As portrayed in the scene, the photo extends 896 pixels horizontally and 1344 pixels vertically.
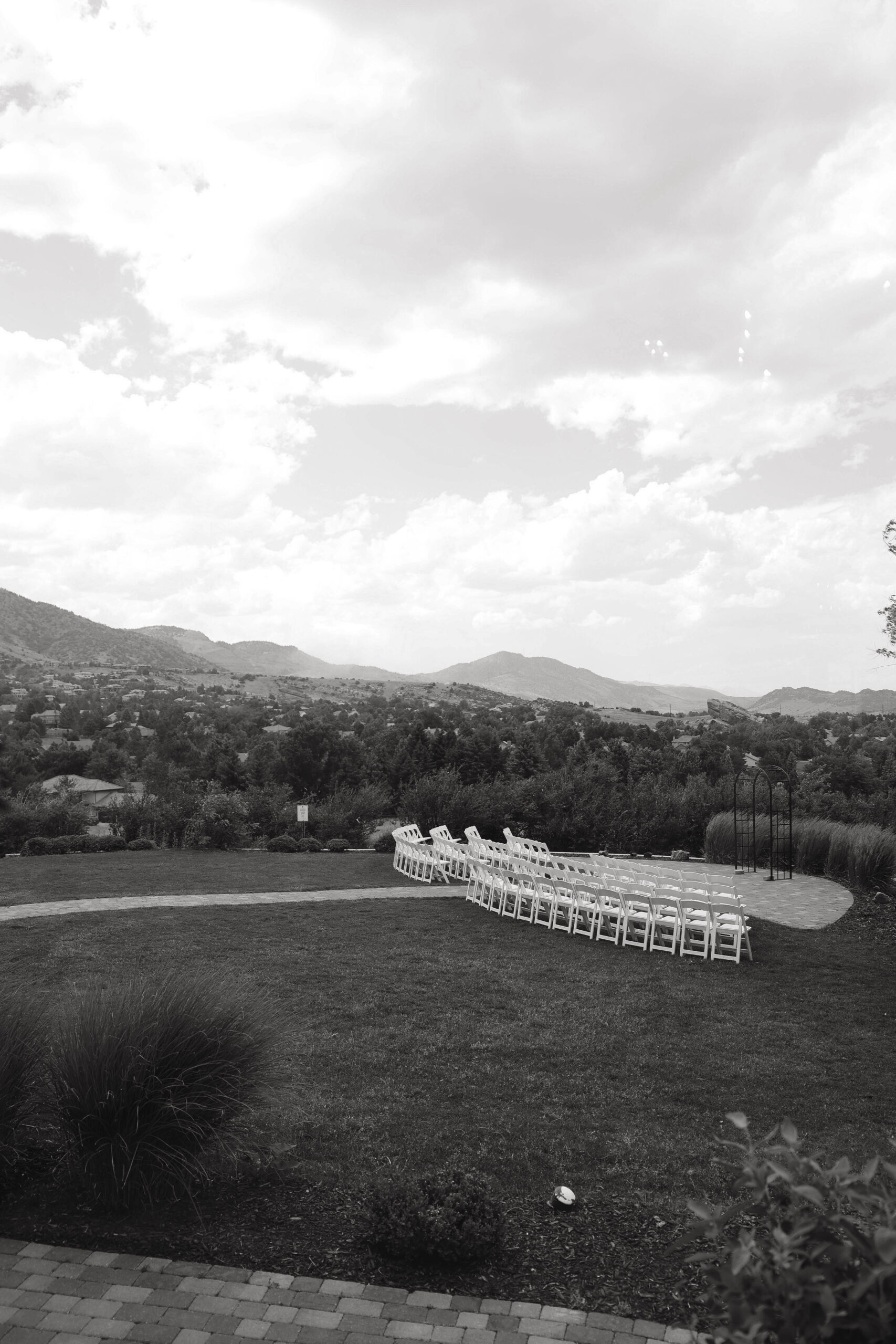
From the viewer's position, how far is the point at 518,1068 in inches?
225

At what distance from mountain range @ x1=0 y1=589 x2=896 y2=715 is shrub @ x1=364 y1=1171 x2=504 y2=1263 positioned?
3160 cm

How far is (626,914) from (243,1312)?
287 inches

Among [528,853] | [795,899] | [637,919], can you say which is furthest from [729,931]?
[528,853]

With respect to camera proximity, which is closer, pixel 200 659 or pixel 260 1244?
pixel 260 1244

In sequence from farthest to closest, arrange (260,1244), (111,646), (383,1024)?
(111,646) < (383,1024) < (260,1244)

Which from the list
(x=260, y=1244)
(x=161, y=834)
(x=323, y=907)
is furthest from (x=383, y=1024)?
(x=161, y=834)

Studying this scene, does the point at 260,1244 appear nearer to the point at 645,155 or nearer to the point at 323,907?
the point at 323,907

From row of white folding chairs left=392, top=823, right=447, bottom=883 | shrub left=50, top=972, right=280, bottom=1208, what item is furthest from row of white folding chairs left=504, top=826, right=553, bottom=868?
shrub left=50, top=972, right=280, bottom=1208

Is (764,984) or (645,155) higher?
(645,155)

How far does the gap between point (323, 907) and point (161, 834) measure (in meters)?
8.51

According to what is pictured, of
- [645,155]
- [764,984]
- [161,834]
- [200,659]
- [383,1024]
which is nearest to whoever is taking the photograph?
[383,1024]

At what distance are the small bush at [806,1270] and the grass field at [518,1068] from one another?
148cm

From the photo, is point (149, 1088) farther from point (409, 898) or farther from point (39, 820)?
point (39, 820)

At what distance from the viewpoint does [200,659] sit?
103 metres
